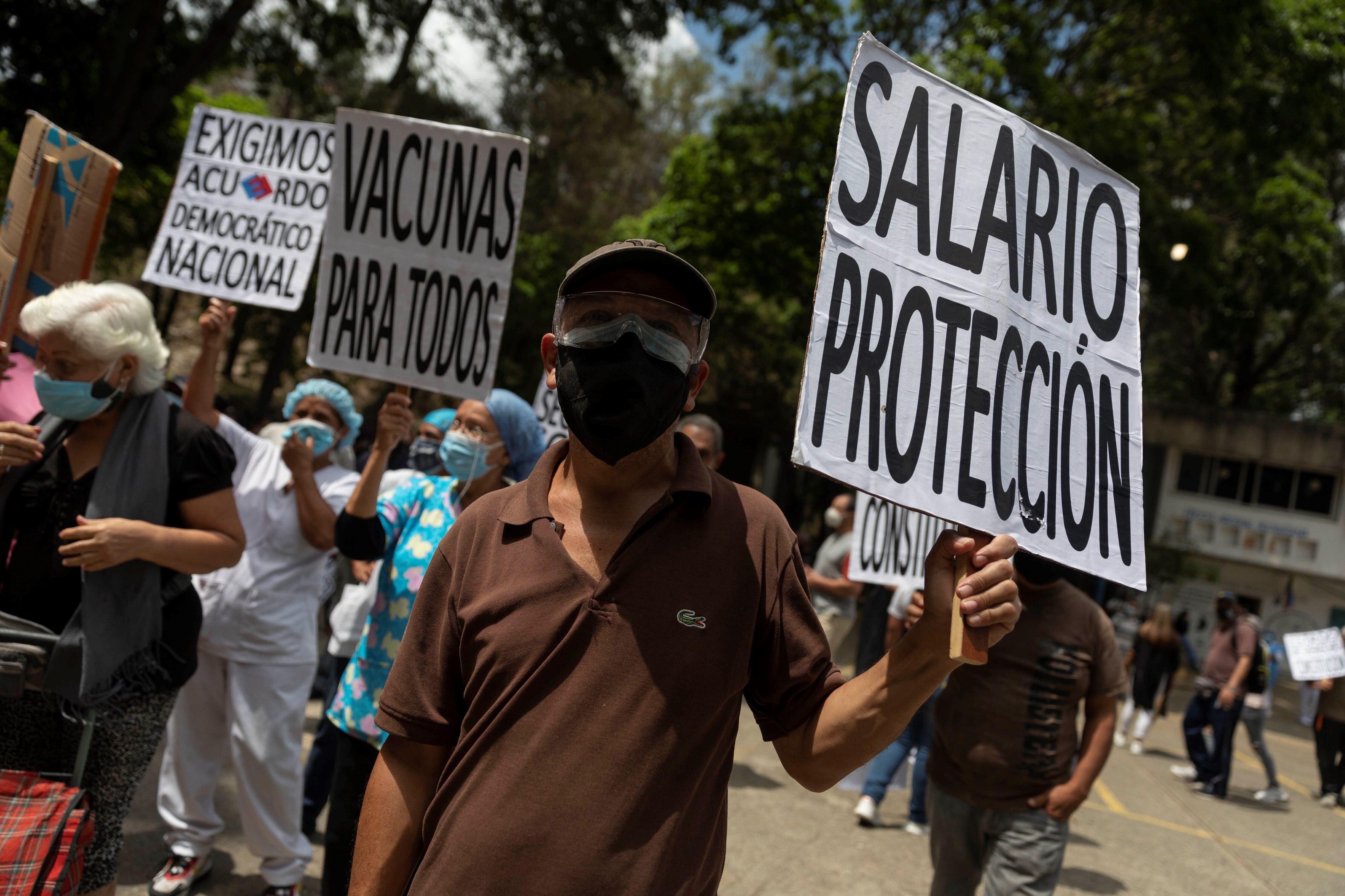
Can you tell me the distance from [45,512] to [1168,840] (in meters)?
7.89

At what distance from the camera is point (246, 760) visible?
13.0 feet

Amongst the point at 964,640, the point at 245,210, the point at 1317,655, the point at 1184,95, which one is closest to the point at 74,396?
the point at 964,640

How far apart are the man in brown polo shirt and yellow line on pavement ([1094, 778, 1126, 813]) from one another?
298 inches

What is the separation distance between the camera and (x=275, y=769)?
395 cm

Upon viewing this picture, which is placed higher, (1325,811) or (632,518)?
(632,518)

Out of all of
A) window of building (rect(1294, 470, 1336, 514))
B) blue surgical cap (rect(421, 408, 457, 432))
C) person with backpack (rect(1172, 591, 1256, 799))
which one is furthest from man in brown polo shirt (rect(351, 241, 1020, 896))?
window of building (rect(1294, 470, 1336, 514))

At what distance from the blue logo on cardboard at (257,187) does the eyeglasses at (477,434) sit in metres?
2.58

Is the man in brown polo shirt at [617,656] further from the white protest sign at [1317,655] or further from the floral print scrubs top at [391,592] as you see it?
the white protest sign at [1317,655]

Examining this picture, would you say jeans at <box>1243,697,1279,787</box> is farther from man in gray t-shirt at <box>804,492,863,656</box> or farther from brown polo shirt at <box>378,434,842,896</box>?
brown polo shirt at <box>378,434,842,896</box>

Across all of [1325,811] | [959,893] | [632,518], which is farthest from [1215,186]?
[632,518]

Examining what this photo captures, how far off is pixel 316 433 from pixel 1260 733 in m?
9.75

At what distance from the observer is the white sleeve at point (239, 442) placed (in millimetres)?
4168

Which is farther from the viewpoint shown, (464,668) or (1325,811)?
(1325,811)

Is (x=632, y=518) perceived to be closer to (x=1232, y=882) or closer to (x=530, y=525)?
(x=530, y=525)
